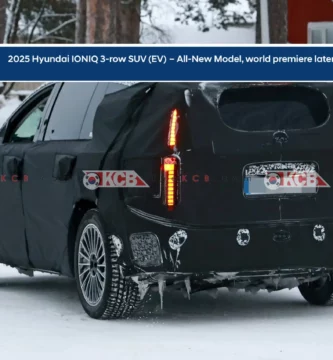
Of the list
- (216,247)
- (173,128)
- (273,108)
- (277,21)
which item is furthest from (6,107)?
(216,247)

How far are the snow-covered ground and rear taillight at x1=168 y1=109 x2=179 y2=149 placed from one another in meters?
1.24

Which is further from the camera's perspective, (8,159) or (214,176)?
(8,159)

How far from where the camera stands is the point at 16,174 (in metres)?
10.4

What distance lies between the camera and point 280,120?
9156 millimetres

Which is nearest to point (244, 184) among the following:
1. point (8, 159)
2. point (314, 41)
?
point (8, 159)

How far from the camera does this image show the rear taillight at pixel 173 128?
8.86 metres

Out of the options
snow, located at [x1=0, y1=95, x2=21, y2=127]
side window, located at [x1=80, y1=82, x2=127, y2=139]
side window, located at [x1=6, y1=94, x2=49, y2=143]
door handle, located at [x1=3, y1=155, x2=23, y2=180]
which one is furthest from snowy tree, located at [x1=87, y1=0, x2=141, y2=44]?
side window, located at [x1=80, y1=82, x2=127, y2=139]

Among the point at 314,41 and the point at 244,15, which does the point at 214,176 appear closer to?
the point at 314,41

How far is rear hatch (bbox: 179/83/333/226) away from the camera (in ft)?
29.1

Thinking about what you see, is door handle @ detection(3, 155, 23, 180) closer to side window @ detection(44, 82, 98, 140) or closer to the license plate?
side window @ detection(44, 82, 98, 140)

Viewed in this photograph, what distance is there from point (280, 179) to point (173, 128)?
0.81m

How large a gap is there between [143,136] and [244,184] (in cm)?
75

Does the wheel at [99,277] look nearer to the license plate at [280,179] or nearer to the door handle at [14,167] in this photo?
the license plate at [280,179]

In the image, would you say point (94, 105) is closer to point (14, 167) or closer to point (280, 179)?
point (14, 167)
